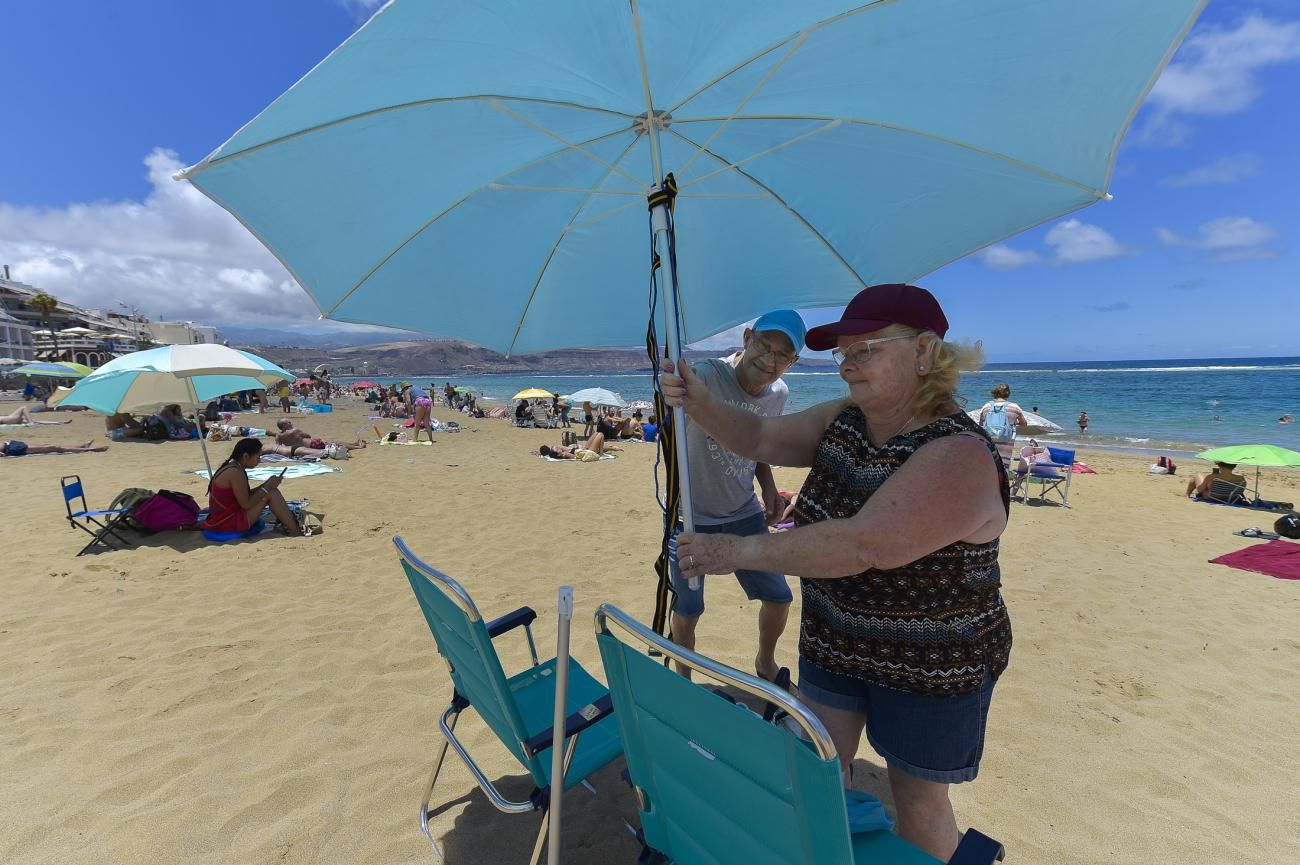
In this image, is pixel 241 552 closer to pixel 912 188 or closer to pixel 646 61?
pixel 646 61

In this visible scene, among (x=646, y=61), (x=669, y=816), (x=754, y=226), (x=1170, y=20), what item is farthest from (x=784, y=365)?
(x=669, y=816)

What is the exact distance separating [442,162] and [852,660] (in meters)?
2.03

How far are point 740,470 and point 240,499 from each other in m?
5.46

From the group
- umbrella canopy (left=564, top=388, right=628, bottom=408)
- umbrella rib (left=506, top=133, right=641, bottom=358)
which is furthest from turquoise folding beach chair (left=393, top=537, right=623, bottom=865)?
umbrella canopy (left=564, top=388, right=628, bottom=408)

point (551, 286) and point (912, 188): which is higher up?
point (912, 188)

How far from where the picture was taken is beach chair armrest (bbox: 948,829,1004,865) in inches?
47.6

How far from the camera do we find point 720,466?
2.71 meters

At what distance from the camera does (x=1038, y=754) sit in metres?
2.65

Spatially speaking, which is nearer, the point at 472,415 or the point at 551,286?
the point at 551,286

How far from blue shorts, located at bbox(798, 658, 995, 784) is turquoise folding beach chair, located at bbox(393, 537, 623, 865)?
31.9 inches

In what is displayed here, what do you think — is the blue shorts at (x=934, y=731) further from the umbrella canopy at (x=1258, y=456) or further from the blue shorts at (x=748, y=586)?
the umbrella canopy at (x=1258, y=456)

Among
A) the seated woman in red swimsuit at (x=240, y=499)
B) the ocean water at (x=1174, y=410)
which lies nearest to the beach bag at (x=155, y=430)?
the seated woman in red swimsuit at (x=240, y=499)

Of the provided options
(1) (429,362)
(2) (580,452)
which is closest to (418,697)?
(2) (580,452)

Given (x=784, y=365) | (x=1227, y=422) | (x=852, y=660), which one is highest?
(x=784, y=365)
